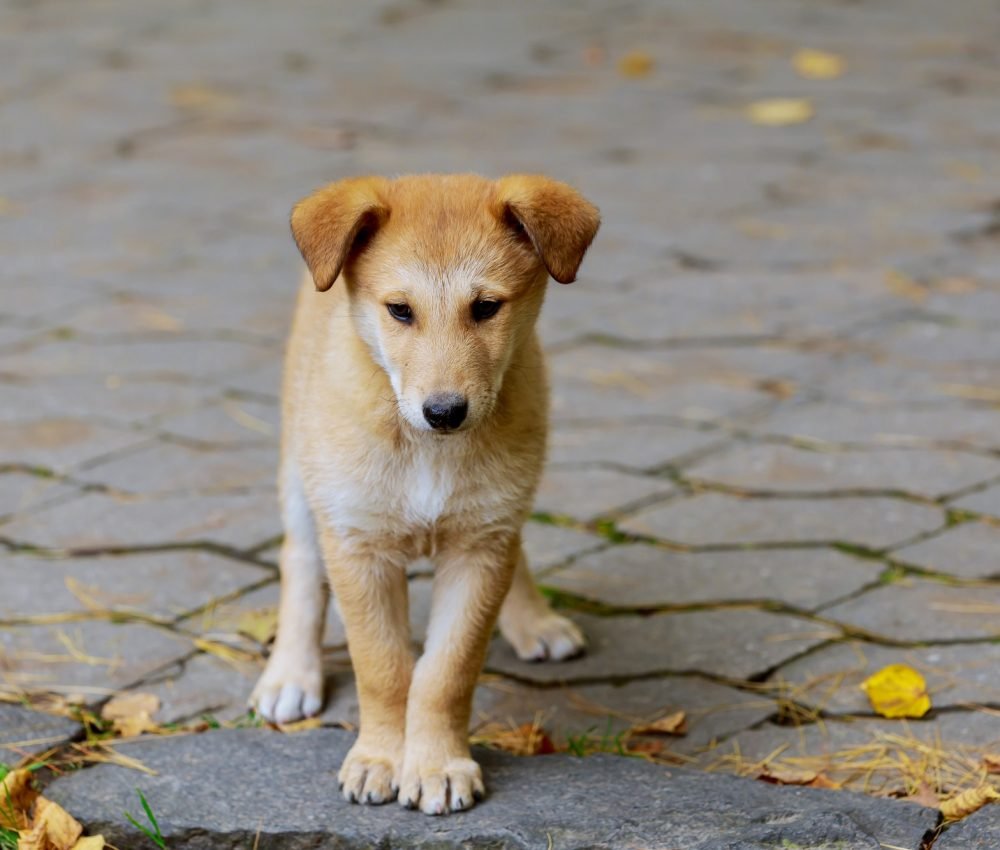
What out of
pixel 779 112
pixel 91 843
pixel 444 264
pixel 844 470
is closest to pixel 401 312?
pixel 444 264

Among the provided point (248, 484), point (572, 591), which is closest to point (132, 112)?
point (248, 484)

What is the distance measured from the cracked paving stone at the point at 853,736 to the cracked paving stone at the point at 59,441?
239 cm

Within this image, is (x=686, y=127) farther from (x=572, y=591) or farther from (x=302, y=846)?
(x=302, y=846)

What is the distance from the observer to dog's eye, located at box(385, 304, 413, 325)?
2957mm

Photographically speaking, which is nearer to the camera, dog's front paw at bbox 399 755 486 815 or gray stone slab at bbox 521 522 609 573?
dog's front paw at bbox 399 755 486 815

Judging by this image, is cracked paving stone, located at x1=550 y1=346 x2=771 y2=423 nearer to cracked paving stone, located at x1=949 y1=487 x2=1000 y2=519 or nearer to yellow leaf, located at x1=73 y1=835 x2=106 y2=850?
cracked paving stone, located at x1=949 y1=487 x2=1000 y2=519

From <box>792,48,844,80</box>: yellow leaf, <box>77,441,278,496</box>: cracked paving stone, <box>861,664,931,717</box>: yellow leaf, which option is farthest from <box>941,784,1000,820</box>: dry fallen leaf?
<box>792,48,844,80</box>: yellow leaf

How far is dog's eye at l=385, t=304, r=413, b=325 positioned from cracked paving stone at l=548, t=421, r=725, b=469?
1.85 metres

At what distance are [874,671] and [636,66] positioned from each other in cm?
674

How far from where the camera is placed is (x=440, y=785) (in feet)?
9.75

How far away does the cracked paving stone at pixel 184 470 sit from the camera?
466cm

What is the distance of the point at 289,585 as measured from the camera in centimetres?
361

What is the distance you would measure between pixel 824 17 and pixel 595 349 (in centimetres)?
600

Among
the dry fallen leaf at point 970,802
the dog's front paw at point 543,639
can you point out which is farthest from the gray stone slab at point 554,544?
the dry fallen leaf at point 970,802
